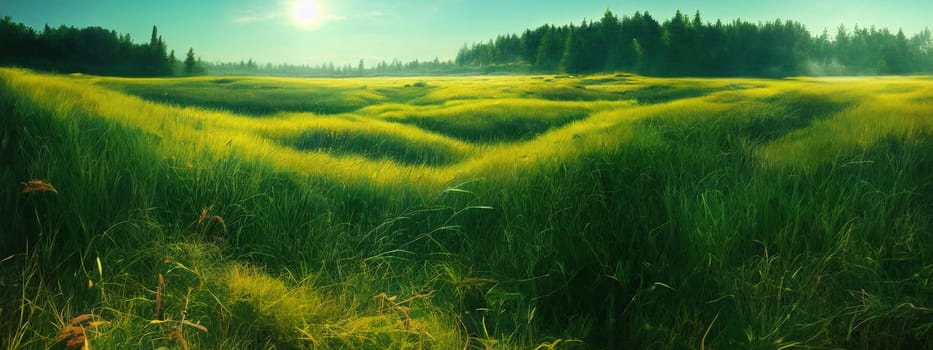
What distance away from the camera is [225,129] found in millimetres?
2834

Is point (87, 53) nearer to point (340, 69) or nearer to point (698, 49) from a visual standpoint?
point (340, 69)

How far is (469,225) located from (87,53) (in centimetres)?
217

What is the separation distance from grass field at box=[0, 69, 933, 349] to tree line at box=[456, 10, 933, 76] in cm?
15

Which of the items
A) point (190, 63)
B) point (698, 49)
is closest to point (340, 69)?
point (190, 63)

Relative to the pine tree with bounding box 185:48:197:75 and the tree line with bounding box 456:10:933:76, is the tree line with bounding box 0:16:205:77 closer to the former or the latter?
the pine tree with bounding box 185:48:197:75

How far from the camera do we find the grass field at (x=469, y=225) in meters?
1.86

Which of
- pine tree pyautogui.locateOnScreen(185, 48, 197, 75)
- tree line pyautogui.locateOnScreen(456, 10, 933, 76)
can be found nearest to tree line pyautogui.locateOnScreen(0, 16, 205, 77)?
pine tree pyautogui.locateOnScreen(185, 48, 197, 75)

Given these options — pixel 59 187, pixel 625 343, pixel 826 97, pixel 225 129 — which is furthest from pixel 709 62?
pixel 59 187

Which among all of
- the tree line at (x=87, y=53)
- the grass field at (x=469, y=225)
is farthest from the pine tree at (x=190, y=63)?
the grass field at (x=469, y=225)

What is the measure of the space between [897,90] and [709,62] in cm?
91

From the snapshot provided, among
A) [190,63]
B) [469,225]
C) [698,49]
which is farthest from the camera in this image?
[698,49]

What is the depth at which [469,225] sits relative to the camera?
2.38 m

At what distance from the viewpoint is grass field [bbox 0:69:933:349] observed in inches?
73.0

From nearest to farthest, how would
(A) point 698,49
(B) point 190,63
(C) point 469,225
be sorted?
(C) point 469,225
(B) point 190,63
(A) point 698,49
